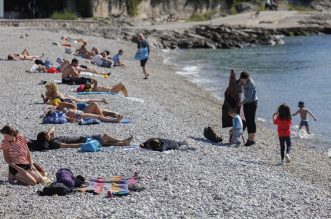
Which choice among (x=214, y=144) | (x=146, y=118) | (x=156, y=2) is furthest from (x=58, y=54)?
(x=156, y=2)

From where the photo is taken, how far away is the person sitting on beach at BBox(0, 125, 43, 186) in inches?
399

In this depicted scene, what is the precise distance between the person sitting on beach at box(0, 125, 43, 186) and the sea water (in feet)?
29.7

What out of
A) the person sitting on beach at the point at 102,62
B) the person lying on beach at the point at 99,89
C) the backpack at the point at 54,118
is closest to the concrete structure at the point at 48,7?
the person sitting on beach at the point at 102,62

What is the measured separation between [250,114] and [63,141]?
13.4 feet

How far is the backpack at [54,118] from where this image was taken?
14656 mm

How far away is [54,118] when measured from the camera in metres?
14.7

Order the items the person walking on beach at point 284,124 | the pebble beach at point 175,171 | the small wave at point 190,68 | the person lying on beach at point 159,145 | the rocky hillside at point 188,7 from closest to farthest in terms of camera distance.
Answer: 1. the pebble beach at point 175,171
2. the person lying on beach at point 159,145
3. the person walking on beach at point 284,124
4. the small wave at point 190,68
5. the rocky hillside at point 188,7

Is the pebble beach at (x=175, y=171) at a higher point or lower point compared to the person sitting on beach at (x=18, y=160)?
lower

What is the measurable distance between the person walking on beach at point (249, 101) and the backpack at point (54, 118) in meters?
4.08

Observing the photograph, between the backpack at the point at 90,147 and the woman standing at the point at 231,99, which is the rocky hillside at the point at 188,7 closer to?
the woman standing at the point at 231,99

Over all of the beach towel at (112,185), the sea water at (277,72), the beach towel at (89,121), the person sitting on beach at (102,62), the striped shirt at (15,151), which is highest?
the striped shirt at (15,151)

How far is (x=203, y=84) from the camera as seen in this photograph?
29219 mm

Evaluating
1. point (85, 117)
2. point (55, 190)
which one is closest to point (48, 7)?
point (85, 117)

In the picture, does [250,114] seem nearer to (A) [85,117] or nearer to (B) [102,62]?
(A) [85,117]
